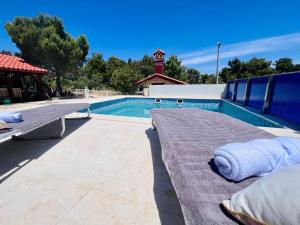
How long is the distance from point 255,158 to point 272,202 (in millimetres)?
631

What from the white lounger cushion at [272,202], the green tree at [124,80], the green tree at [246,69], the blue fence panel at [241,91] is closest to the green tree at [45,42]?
the green tree at [124,80]

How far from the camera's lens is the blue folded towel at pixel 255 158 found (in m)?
1.38

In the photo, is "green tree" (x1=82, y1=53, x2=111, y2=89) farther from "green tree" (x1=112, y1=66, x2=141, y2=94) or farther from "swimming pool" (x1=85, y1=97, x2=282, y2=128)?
"swimming pool" (x1=85, y1=97, x2=282, y2=128)

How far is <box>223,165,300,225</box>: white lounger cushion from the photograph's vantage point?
2.50 feet

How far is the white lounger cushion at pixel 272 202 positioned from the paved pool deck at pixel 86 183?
109cm

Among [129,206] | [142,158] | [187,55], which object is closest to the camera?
[129,206]

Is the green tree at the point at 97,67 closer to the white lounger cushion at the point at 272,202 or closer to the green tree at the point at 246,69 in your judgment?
the green tree at the point at 246,69

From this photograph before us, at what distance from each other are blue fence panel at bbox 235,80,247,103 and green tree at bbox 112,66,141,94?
430 inches

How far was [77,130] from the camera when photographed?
5137 mm

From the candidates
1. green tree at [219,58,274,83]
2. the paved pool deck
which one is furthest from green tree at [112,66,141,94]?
green tree at [219,58,274,83]

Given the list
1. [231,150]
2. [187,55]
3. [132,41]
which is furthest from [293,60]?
[231,150]

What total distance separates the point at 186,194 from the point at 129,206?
3.48 ft

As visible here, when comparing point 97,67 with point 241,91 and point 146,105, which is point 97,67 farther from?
point 241,91

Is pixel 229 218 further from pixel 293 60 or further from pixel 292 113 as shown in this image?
pixel 293 60
